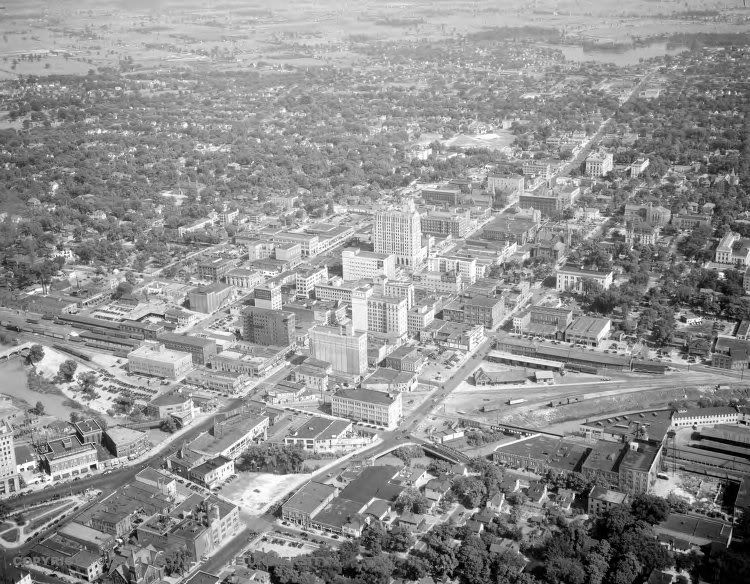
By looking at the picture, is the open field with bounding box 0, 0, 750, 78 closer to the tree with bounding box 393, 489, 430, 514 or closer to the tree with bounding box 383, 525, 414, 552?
the tree with bounding box 393, 489, 430, 514

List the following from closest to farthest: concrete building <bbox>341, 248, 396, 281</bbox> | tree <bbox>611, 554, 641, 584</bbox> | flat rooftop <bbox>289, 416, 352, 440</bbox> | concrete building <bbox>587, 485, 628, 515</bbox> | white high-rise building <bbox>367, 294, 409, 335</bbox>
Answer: tree <bbox>611, 554, 641, 584</bbox>
concrete building <bbox>587, 485, 628, 515</bbox>
flat rooftop <bbox>289, 416, 352, 440</bbox>
white high-rise building <bbox>367, 294, 409, 335</bbox>
concrete building <bbox>341, 248, 396, 281</bbox>

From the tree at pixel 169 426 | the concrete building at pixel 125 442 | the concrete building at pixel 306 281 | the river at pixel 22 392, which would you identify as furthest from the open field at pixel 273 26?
the concrete building at pixel 125 442

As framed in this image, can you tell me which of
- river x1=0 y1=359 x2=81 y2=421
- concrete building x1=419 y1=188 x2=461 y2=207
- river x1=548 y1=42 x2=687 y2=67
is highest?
river x1=548 y1=42 x2=687 y2=67

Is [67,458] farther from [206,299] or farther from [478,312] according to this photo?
[478,312]

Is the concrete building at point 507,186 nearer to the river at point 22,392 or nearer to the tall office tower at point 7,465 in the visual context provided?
the river at point 22,392

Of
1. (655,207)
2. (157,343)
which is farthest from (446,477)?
(655,207)

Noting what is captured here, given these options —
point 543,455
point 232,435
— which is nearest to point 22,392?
point 232,435

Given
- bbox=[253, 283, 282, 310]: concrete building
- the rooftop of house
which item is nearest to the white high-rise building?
bbox=[253, 283, 282, 310]: concrete building
